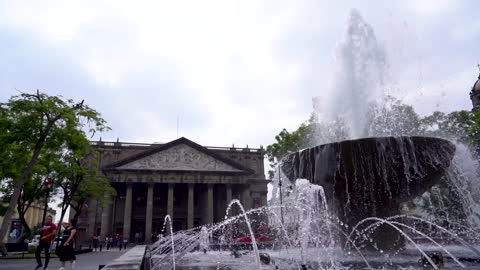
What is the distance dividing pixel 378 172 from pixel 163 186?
44.8 meters

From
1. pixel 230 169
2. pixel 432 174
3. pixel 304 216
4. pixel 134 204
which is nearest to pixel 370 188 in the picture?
pixel 432 174

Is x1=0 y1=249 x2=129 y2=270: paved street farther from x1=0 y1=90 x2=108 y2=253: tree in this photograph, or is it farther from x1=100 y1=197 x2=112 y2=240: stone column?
x1=100 y1=197 x2=112 y2=240: stone column

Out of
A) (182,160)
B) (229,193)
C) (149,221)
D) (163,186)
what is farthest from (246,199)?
(149,221)

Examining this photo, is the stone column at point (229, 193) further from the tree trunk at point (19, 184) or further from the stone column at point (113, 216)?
the tree trunk at point (19, 184)

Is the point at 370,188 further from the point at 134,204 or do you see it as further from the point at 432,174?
the point at 134,204

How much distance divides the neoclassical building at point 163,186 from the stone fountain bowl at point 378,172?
3524 centimetres

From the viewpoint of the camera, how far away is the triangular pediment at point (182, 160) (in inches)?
1803

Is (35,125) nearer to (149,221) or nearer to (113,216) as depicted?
(149,221)

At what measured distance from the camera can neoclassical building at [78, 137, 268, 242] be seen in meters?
43.8

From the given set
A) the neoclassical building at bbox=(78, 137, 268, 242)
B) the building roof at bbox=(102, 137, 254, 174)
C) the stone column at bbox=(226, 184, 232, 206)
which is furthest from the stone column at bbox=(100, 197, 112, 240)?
the stone column at bbox=(226, 184, 232, 206)

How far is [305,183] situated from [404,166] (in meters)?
2.66

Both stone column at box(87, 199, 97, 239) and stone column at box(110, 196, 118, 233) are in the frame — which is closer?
stone column at box(87, 199, 97, 239)

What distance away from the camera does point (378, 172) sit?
859 cm

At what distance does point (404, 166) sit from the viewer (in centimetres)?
849
